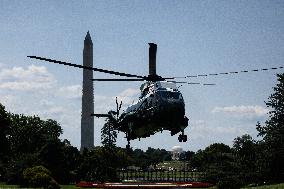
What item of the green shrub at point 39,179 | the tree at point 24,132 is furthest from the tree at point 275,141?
the tree at point 24,132

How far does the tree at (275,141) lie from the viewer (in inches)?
2514

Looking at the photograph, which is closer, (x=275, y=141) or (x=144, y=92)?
(x=144, y=92)

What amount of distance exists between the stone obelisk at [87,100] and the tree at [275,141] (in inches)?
1634

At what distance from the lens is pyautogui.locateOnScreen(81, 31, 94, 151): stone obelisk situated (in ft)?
325


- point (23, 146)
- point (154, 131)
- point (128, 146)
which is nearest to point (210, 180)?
point (128, 146)

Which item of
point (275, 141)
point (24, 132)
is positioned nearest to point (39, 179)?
point (275, 141)

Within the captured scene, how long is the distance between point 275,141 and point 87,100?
45.8 metres

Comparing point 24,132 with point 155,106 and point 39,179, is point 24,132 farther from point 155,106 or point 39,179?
point 155,106

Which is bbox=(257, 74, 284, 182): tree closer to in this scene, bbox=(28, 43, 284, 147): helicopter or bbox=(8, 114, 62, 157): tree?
bbox=(28, 43, 284, 147): helicopter

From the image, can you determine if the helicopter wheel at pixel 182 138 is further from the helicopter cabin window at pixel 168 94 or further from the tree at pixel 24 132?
the tree at pixel 24 132

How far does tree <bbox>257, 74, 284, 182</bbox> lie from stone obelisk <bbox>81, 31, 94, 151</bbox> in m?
41.5

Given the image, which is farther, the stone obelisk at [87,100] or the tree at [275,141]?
the stone obelisk at [87,100]

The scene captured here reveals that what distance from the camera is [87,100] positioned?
99.0 m

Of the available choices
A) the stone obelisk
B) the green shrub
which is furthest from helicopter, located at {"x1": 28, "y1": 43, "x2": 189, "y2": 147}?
the stone obelisk
